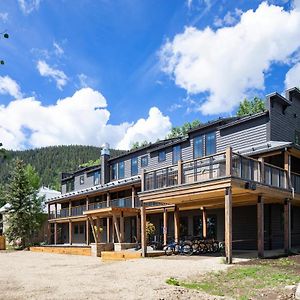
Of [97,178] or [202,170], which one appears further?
[97,178]

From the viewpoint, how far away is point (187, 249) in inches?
738

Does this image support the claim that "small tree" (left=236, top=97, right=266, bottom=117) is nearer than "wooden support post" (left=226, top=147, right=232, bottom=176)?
No

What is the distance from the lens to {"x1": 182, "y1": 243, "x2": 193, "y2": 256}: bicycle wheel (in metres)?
18.5

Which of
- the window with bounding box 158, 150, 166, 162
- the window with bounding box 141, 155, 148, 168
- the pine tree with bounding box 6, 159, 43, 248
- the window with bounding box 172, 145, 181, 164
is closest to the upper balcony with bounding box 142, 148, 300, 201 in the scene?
the window with bounding box 172, 145, 181, 164

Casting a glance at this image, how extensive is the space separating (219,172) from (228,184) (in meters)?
1.72

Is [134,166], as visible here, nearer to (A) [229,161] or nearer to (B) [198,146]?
(B) [198,146]

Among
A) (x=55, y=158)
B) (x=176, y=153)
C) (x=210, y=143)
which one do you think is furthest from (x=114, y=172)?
(x=55, y=158)

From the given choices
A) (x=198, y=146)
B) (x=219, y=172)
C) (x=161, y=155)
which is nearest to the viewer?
(x=219, y=172)

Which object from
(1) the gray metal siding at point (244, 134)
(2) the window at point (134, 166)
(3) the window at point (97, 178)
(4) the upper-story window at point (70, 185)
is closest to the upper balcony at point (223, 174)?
(1) the gray metal siding at point (244, 134)

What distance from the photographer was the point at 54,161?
147000 millimetres

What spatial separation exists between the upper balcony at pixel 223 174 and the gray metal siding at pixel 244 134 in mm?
2945

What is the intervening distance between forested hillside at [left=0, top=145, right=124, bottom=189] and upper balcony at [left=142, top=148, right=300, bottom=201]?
387 feet

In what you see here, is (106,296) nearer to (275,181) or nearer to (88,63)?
(88,63)

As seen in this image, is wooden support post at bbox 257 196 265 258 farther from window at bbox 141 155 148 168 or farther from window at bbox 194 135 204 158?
window at bbox 141 155 148 168
